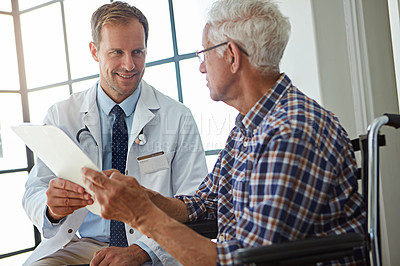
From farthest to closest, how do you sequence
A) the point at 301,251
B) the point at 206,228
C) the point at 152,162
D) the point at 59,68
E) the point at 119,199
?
1. the point at 59,68
2. the point at 152,162
3. the point at 206,228
4. the point at 119,199
5. the point at 301,251

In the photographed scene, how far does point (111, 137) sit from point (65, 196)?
1.82 ft

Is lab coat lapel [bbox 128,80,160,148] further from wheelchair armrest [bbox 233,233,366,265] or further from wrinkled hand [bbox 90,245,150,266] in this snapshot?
wheelchair armrest [bbox 233,233,366,265]

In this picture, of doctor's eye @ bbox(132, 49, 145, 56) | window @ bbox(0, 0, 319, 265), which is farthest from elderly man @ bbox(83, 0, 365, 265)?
window @ bbox(0, 0, 319, 265)

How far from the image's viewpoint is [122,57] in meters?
2.00

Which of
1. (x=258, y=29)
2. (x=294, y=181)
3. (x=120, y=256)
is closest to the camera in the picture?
(x=294, y=181)

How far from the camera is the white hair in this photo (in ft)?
4.05

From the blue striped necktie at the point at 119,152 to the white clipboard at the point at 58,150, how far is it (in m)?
0.44

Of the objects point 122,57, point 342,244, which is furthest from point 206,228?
point 122,57

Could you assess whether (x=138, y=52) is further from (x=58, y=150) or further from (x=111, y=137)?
(x=58, y=150)

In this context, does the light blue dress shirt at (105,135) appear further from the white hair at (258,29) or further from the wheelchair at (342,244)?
the wheelchair at (342,244)

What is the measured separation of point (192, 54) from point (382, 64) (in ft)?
4.03

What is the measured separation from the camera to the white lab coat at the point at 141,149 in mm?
1806

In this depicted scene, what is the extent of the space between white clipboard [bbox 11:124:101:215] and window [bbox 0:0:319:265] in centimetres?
139

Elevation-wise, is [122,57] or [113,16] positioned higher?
[113,16]
